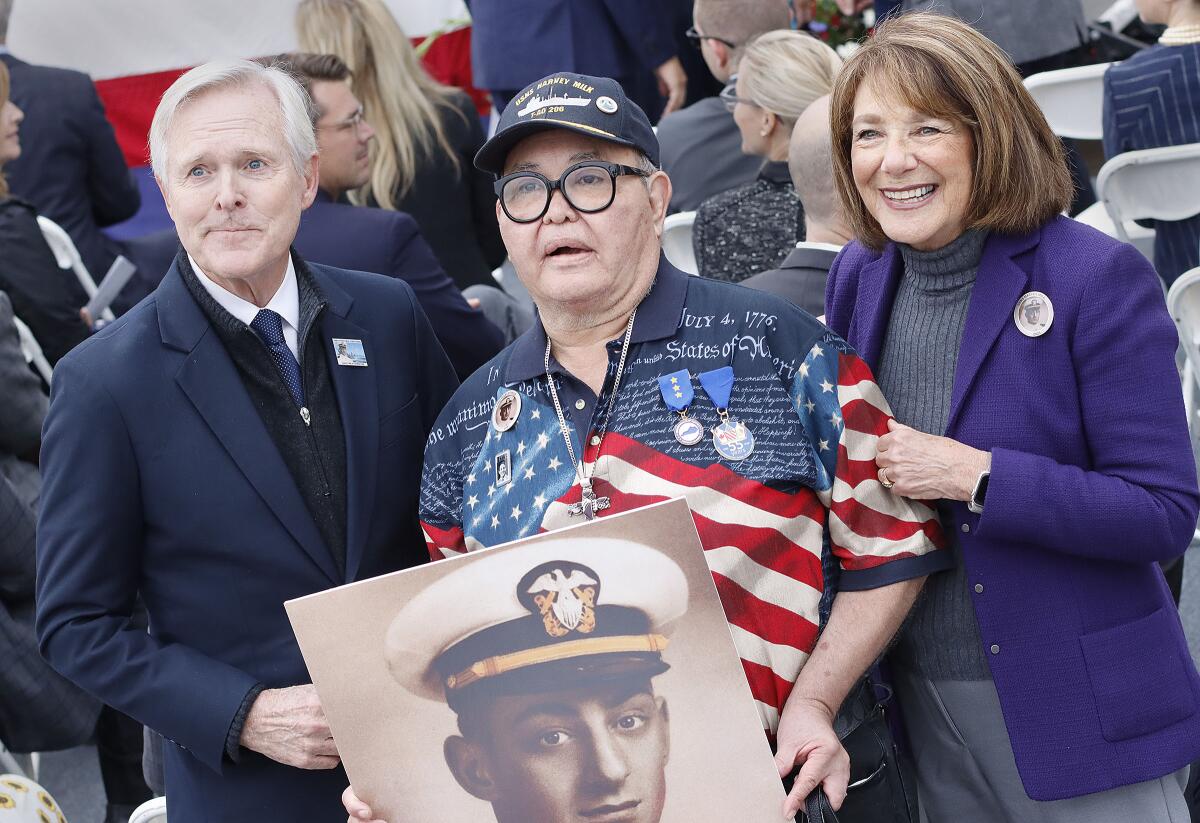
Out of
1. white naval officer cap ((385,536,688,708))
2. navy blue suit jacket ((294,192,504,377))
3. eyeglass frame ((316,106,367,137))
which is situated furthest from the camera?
eyeglass frame ((316,106,367,137))

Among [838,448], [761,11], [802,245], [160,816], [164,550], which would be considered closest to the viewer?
[838,448]

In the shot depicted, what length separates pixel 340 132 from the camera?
13.9 feet

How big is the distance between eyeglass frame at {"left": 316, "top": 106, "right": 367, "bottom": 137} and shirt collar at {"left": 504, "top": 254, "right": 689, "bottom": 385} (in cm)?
207

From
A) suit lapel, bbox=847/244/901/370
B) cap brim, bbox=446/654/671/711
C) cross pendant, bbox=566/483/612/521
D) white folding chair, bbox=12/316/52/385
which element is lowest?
cap brim, bbox=446/654/671/711

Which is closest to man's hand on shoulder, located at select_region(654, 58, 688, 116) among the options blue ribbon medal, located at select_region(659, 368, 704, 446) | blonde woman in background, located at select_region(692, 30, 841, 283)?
blonde woman in background, located at select_region(692, 30, 841, 283)

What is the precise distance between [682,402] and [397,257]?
78.0 inches

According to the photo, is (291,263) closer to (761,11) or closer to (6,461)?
(6,461)

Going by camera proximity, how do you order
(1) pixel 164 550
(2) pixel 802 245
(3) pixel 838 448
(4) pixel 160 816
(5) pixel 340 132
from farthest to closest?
(5) pixel 340 132, (2) pixel 802 245, (4) pixel 160 816, (1) pixel 164 550, (3) pixel 838 448

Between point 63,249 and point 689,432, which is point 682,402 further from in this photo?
point 63,249

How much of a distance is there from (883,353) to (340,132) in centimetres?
231

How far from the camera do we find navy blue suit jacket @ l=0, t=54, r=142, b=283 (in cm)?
605

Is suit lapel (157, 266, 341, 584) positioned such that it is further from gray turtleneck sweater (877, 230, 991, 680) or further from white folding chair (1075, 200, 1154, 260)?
white folding chair (1075, 200, 1154, 260)

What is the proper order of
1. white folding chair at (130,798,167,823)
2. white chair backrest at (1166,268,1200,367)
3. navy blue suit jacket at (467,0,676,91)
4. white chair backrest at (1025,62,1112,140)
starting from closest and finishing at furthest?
white folding chair at (130,798,167,823) → white chair backrest at (1166,268,1200,367) → white chair backrest at (1025,62,1112,140) → navy blue suit jacket at (467,0,676,91)

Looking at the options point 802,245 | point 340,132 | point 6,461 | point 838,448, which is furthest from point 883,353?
point 6,461
